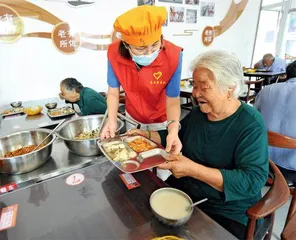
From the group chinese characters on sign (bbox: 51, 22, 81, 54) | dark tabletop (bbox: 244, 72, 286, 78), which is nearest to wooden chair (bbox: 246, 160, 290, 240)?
chinese characters on sign (bbox: 51, 22, 81, 54)

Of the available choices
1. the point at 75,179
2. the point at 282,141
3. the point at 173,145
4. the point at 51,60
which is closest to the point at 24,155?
the point at 75,179

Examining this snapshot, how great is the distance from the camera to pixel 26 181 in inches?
44.6

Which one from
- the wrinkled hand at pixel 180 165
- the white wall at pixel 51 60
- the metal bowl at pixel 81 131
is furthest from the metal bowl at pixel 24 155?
the white wall at pixel 51 60

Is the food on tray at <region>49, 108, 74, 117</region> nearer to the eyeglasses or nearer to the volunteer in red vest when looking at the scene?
the volunteer in red vest

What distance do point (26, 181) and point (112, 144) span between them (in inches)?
19.5

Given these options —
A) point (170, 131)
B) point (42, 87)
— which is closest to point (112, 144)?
point (170, 131)

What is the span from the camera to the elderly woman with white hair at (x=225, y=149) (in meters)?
1.08

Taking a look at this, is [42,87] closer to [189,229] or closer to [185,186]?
[185,186]

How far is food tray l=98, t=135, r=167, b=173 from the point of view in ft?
3.50

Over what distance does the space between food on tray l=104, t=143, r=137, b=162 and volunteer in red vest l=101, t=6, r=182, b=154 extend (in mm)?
160

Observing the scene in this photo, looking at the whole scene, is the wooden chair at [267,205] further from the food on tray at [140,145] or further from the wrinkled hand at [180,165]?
the food on tray at [140,145]

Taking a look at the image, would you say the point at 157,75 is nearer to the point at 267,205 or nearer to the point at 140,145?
the point at 140,145

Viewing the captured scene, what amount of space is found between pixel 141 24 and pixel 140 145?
688 mm

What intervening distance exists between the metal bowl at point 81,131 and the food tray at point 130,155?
89 mm
